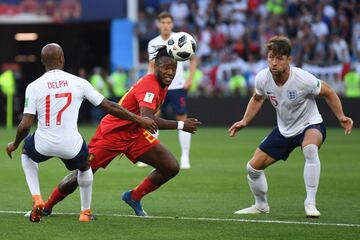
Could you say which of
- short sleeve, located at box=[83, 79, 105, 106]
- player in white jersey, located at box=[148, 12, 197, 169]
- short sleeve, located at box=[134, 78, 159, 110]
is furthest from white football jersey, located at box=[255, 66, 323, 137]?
player in white jersey, located at box=[148, 12, 197, 169]

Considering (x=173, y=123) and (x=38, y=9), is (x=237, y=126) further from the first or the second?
(x=38, y=9)

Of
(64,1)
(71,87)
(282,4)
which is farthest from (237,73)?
(71,87)

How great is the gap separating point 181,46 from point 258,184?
1938mm

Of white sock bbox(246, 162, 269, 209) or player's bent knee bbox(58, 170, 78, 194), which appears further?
white sock bbox(246, 162, 269, 209)

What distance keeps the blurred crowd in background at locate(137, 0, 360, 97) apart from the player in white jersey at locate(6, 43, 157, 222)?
22202 mm

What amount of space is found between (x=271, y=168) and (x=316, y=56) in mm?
15648

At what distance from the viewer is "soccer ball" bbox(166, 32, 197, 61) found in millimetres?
11656

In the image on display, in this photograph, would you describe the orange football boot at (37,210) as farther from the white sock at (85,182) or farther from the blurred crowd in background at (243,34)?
the blurred crowd in background at (243,34)

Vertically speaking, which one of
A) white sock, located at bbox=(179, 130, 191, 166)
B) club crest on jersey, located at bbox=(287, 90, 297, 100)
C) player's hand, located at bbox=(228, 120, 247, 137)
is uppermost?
club crest on jersey, located at bbox=(287, 90, 297, 100)

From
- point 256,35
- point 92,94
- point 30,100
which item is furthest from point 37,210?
point 256,35

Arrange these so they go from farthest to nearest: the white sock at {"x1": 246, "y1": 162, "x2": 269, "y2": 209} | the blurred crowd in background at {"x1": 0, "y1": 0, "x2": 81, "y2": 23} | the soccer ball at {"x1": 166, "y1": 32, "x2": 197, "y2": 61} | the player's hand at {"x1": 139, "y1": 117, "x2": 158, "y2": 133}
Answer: the blurred crowd in background at {"x1": 0, "y1": 0, "x2": 81, "y2": 23}
the soccer ball at {"x1": 166, "y1": 32, "x2": 197, "y2": 61}
the white sock at {"x1": 246, "y1": 162, "x2": 269, "y2": 209}
the player's hand at {"x1": 139, "y1": 117, "x2": 158, "y2": 133}

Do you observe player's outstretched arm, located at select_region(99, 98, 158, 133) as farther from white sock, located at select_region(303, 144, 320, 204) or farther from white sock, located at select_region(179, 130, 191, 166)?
white sock, located at select_region(179, 130, 191, 166)

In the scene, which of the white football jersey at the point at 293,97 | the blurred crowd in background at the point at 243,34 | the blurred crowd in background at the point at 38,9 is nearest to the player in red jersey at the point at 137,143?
the white football jersey at the point at 293,97

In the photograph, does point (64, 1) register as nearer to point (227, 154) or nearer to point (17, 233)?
point (227, 154)
